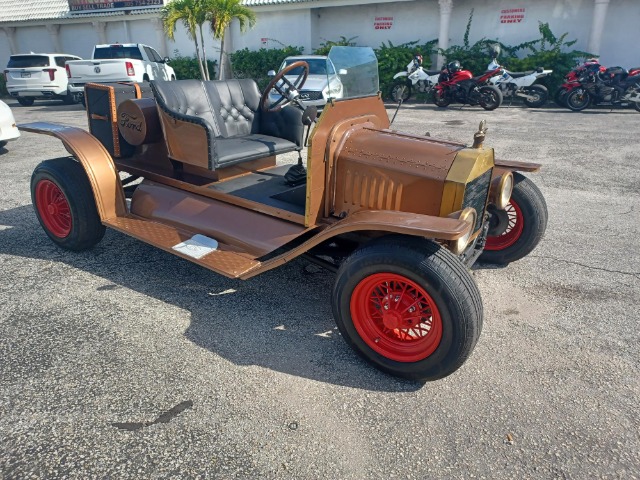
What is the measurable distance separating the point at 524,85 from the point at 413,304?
1257 cm

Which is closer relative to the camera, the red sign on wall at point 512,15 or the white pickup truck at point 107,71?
the white pickup truck at point 107,71

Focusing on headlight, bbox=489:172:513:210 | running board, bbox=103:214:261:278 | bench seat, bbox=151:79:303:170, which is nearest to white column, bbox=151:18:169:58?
bench seat, bbox=151:79:303:170

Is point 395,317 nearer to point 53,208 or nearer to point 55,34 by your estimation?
point 53,208

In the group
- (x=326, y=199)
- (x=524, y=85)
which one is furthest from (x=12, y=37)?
(x=326, y=199)

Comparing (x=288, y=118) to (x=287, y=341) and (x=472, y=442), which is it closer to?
(x=287, y=341)

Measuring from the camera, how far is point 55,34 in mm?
21422

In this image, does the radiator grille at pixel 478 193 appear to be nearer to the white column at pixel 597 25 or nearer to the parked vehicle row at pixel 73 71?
the parked vehicle row at pixel 73 71

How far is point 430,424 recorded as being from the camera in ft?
7.37

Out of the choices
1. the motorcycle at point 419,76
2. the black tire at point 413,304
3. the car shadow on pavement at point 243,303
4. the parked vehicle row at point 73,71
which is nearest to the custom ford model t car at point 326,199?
the black tire at point 413,304

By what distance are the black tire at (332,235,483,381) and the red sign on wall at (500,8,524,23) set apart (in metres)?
15.6

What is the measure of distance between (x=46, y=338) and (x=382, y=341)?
2.02 m

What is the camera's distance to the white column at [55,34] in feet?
69.6

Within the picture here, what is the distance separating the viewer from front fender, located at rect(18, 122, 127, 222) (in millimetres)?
3676

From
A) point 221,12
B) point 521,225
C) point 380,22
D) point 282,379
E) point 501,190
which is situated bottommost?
point 282,379
